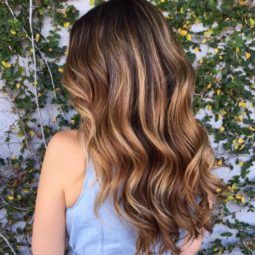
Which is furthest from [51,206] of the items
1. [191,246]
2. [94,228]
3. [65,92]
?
[65,92]

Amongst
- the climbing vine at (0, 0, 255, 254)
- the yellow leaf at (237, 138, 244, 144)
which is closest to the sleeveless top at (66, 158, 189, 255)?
the climbing vine at (0, 0, 255, 254)

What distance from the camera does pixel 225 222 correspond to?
2258 millimetres

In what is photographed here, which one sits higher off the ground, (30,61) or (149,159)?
(30,61)

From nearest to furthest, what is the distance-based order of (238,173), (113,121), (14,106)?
(113,121), (14,106), (238,173)

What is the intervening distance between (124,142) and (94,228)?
0.97 ft

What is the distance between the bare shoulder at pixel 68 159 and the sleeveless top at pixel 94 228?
0.03m

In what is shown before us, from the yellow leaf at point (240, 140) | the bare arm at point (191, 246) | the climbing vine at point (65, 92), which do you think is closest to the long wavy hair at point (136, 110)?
the bare arm at point (191, 246)

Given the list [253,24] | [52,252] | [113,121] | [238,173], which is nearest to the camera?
[113,121]

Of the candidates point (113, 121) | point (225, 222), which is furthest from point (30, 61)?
point (225, 222)

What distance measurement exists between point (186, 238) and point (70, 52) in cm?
79

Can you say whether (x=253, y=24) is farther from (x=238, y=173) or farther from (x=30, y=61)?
(x=30, y=61)

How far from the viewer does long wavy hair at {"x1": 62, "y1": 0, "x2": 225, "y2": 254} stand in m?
0.98

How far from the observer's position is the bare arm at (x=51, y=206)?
100 cm

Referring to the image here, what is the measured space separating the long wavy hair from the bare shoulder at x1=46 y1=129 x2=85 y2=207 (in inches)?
1.2
